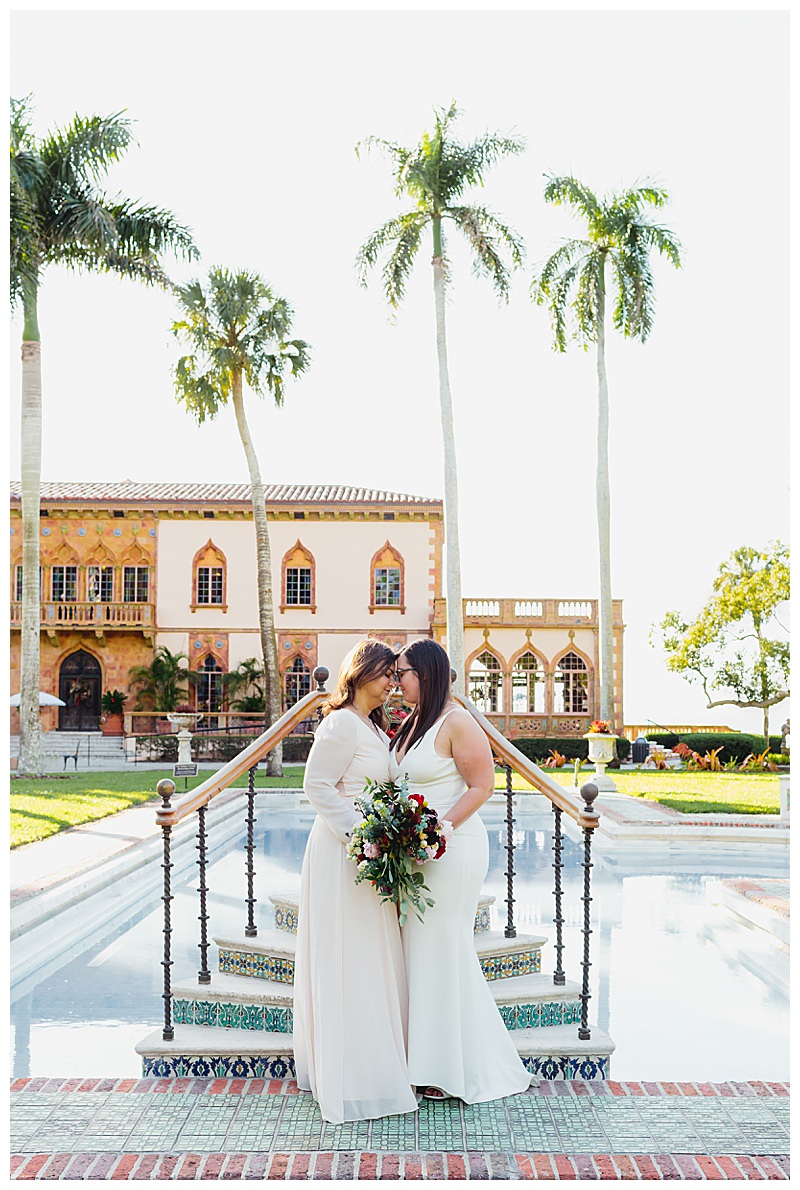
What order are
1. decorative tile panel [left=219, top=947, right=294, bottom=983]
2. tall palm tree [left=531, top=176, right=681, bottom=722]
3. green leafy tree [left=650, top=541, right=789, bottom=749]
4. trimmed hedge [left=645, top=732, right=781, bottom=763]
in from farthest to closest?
1. green leafy tree [left=650, top=541, right=789, bottom=749]
2. trimmed hedge [left=645, top=732, right=781, bottom=763]
3. tall palm tree [left=531, top=176, right=681, bottom=722]
4. decorative tile panel [left=219, top=947, right=294, bottom=983]

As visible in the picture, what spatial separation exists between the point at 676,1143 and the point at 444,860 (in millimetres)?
1313

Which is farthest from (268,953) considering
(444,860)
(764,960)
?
(764,960)

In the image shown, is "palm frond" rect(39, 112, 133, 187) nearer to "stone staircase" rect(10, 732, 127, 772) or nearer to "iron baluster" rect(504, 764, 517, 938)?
"stone staircase" rect(10, 732, 127, 772)

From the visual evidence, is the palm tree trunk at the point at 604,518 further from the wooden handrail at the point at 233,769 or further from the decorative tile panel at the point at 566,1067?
the decorative tile panel at the point at 566,1067

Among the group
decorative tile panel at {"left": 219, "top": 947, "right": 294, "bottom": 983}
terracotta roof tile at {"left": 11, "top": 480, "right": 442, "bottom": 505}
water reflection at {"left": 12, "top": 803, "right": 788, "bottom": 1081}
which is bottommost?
water reflection at {"left": 12, "top": 803, "right": 788, "bottom": 1081}

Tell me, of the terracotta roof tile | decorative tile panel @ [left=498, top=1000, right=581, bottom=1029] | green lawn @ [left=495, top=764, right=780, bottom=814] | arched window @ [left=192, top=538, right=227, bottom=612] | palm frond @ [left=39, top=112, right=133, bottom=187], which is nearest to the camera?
decorative tile panel @ [left=498, top=1000, right=581, bottom=1029]

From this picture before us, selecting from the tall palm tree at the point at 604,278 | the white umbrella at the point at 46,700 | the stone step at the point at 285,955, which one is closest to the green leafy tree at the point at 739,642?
the tall palm tree at the point at 604,278

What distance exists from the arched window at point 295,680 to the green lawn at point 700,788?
10.7 m

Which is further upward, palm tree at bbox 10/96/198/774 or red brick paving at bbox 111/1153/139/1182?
palm tree at bbox 10/96/198/774

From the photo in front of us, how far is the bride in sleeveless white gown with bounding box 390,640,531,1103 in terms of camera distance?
13.9 ft

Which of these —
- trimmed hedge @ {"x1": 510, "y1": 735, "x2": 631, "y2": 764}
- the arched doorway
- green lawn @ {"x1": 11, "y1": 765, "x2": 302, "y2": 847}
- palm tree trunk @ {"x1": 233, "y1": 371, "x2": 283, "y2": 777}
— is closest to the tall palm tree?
trimmed hedge @ {"x1": 510, "y1": 735, "x2": 631, "y2": 764}

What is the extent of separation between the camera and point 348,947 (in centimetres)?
423

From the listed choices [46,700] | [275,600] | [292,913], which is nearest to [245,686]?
[275,600]

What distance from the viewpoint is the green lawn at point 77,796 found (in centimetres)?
1234
